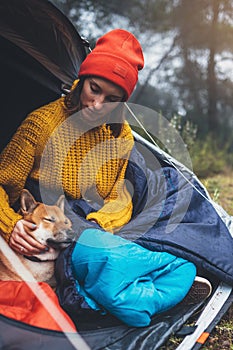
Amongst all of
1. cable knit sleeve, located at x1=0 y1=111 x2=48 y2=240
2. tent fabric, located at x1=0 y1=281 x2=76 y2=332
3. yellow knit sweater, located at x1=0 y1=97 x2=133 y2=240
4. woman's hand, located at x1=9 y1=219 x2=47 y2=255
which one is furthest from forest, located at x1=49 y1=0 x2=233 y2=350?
tent fabric, located at x1=0 y1=281 x2=76 y2=332

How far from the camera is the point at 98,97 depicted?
181 centimetres

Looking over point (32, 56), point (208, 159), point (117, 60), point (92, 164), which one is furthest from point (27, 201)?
point (208, 159)

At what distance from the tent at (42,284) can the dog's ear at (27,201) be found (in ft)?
1.03

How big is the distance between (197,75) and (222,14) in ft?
2.84

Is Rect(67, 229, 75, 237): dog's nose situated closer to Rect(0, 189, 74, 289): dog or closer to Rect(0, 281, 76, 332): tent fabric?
Rect(0, 189, 74, 289): dog

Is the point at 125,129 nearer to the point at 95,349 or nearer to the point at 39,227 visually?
the point at 39,227

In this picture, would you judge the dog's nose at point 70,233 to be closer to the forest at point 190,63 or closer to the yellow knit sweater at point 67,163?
the yellow knit sweater at point 67,163

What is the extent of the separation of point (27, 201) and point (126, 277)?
519mm

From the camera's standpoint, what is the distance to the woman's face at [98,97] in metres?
1.80

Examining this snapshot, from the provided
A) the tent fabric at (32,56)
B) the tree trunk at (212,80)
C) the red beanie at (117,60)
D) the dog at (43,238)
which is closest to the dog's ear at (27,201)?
the dog at (43,238)

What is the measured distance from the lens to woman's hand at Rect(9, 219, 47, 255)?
5.45 ft

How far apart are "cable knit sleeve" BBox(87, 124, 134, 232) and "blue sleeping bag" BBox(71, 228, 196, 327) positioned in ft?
0.41

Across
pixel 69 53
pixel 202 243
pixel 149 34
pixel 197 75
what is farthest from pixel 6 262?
pixel 197 75

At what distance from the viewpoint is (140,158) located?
85.6 inches
